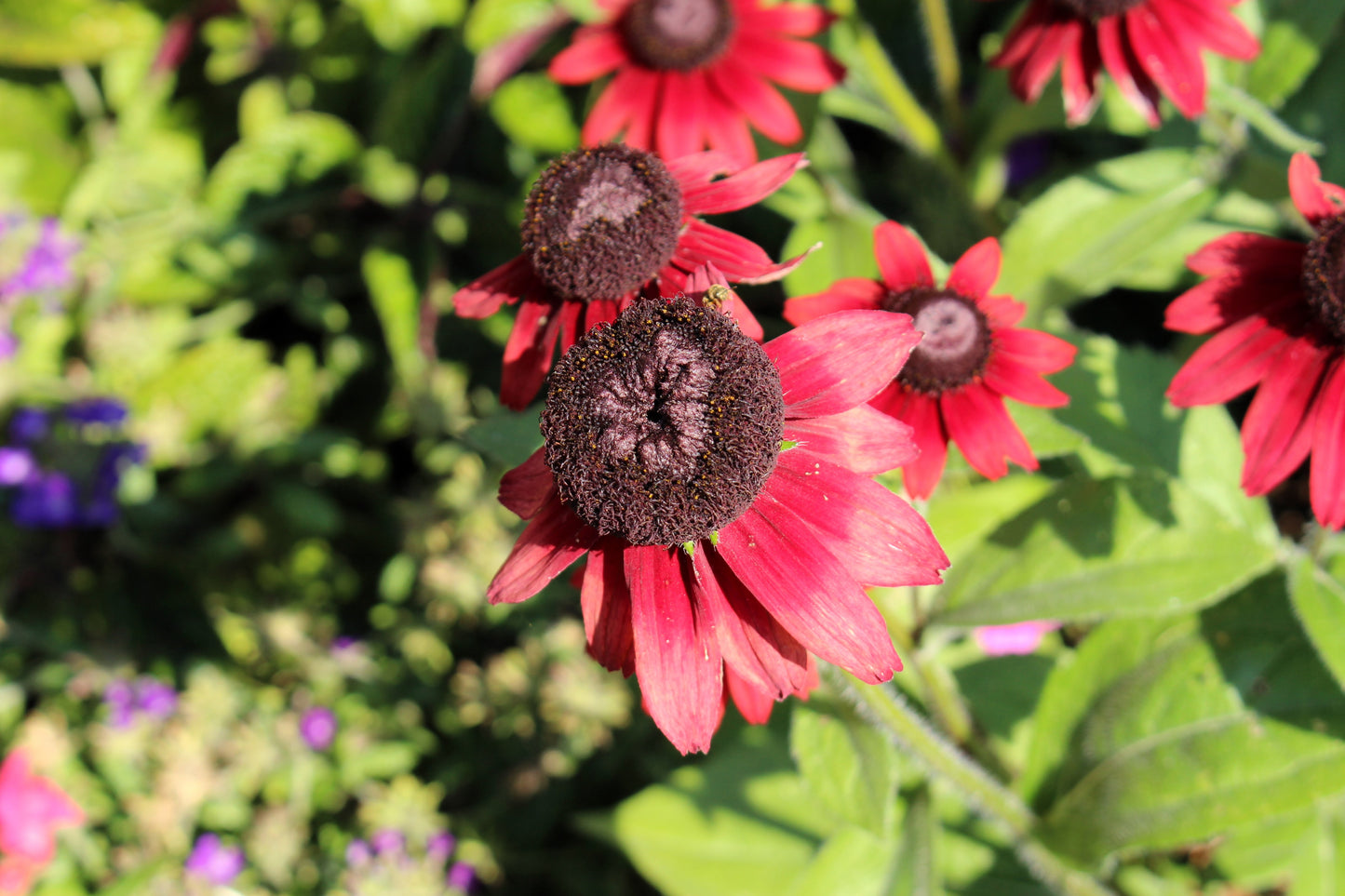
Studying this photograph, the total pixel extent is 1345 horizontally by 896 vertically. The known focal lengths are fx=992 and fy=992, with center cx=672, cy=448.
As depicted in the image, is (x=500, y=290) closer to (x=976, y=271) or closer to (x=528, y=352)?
(x=528, y=352)

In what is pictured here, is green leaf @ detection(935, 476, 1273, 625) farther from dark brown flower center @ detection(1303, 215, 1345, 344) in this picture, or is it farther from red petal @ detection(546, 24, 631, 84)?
red petal @ detection(546, 24, 631, 84)

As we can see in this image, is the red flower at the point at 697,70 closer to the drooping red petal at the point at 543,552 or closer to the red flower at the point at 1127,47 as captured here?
the red flower at the point at 1127,47

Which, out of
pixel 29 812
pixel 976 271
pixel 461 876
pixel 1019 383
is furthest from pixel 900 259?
pixel 29 812

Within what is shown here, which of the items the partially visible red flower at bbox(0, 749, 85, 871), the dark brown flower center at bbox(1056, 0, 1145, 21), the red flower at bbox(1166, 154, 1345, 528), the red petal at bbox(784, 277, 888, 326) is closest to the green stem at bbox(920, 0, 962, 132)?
the dark brown flower center at bbox(1056, 0, 1145, 21)

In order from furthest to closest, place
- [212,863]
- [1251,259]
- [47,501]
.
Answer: [47,501]
[212,863]
[1251,259]

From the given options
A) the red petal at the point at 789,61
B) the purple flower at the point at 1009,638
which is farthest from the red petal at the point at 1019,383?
the purple flower at the point at 1009,638

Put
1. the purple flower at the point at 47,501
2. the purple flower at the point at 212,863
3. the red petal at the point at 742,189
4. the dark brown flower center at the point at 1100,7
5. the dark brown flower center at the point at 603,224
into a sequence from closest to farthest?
the dark brown flower center at the point at 603,224 → the red petal at the point at 742,189 → the dark brown flower center at the point at 1100,7 → the purple flower at the point at 212,863 → the purple flower at the point at 47,501

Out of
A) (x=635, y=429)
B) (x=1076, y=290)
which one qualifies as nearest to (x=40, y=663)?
(x=635, y=429)
